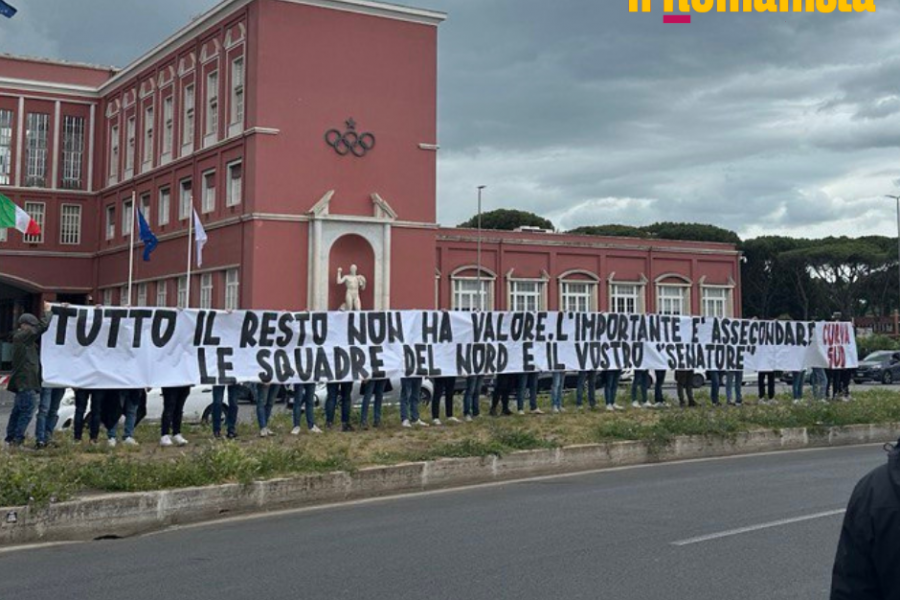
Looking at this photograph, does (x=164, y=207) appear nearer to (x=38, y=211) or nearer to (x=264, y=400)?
(x=38, y=211)

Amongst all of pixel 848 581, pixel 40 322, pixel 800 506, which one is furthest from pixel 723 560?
pixel 40 322

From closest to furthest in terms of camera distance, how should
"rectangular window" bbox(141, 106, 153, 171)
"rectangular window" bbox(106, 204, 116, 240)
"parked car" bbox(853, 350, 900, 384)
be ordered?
"parked car" bbox(853, 350, 900, 384)
"rectangular window" bbox(141, 106, 153, 171)
"rectangular window" bbox(106, 204, 116, 240)

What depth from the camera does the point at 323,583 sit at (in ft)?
24.6

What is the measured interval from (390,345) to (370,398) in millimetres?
1076

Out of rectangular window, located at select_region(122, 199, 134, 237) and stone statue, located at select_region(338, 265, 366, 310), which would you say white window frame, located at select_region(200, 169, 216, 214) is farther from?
rectangular window, located at select_region(122, 199, 134, 237)

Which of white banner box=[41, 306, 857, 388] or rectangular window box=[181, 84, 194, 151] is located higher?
rectangular window box=[181, 84, 194, 151]

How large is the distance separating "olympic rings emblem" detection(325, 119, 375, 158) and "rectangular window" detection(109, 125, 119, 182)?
19.3 m

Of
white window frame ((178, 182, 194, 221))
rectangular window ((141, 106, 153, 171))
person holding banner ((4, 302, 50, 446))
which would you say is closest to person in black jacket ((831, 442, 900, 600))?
person holding banner ((4, 302, 50, 446))

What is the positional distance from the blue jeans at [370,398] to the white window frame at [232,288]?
88.5ft

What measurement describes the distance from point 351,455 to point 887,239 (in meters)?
90.1

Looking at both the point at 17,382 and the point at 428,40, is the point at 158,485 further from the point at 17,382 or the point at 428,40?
the point at 428,40

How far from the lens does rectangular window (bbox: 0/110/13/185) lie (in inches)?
2221

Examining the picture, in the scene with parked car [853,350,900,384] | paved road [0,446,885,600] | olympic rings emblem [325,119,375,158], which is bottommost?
paved road [0,446,885,600]

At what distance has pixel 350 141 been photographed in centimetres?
4394
